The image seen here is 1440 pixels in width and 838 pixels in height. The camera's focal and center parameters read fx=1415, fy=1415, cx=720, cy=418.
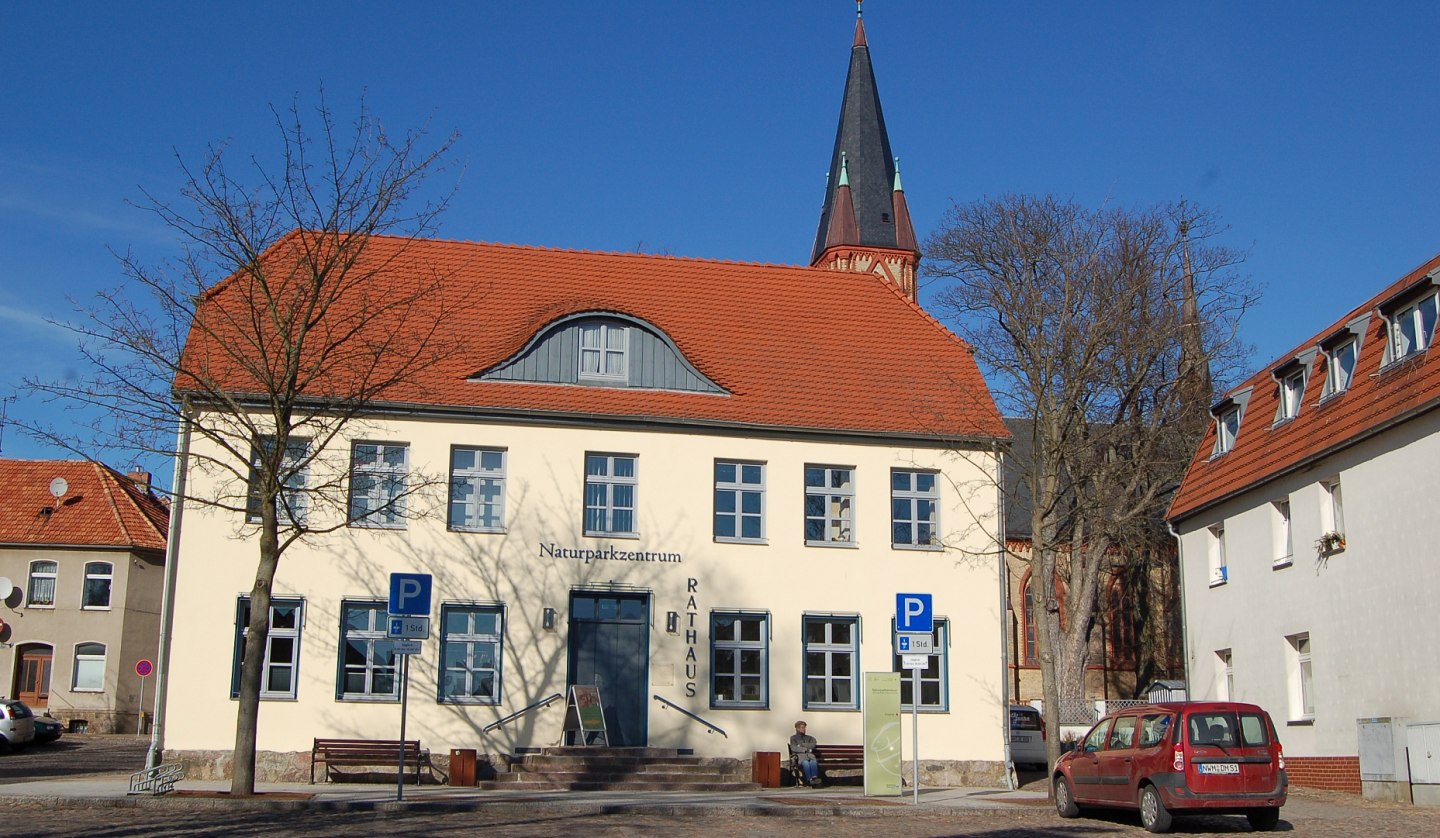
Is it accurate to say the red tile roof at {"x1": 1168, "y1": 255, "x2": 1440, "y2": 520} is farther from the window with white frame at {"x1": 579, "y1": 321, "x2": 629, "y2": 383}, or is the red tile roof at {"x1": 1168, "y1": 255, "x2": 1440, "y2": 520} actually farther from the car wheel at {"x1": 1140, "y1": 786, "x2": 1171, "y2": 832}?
the window with white frame at {"x1": 579, "y1": 321, "x2": 629, "y2": 383}

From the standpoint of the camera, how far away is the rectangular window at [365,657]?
23.0m

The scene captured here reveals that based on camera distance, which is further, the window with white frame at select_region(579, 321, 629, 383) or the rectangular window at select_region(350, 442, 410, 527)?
the window with white frame at select_region(579, 321, 629, 383)

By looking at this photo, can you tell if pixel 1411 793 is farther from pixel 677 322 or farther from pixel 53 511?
pixel 53 511

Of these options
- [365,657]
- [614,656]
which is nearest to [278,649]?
[365,657]

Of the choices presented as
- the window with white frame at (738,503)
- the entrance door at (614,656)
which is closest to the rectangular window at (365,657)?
the entrance door at (614,656)

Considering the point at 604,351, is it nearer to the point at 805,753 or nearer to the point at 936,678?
the point at 805,753

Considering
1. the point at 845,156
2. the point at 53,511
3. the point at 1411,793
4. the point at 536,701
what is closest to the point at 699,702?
the point at 536,701

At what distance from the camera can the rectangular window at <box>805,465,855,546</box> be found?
25109mm

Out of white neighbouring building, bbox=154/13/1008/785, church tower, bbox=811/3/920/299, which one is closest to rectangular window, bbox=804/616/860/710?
white neighbouring building, bbox=154/13/1008/785

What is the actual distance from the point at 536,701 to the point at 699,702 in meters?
2.73

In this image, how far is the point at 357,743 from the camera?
22.0 m

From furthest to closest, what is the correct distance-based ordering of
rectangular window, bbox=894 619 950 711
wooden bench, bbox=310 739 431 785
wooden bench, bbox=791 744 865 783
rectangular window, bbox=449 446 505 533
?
rectangular window, bbox=894 619 950 711, rectangular window, bbox=449 446 505 533, wooden bench, bbox=791 744 865 783, wooden bench, bbox=310 739 431 785

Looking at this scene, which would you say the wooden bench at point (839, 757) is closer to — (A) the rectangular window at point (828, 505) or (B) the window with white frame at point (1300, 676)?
(A) the rectangular window at point (828, 505)

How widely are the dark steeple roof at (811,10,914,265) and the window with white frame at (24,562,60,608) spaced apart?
3701 cm
